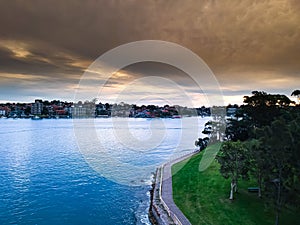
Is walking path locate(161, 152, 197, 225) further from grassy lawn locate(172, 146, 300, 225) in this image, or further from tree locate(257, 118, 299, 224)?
tree locate(257, 118, 299, 224)

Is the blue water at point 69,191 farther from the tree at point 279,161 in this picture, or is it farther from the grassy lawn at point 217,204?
the tree at point 279,161

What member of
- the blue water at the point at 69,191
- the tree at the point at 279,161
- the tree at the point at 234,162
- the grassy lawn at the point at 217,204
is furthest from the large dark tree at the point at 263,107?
the tree at the point at 279,161

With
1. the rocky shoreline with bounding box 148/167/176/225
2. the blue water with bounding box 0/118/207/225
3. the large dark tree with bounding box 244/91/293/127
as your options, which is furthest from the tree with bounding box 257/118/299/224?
the large dark tree with bounding box 244/91/293/127

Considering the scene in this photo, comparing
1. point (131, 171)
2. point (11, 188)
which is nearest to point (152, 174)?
point (131, 171)

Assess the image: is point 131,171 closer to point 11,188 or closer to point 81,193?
point 81,193

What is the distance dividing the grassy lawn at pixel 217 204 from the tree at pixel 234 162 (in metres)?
1.36

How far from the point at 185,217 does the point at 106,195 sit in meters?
11.5

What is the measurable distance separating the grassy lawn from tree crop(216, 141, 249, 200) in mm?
1359

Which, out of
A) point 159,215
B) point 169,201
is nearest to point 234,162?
point 169,201

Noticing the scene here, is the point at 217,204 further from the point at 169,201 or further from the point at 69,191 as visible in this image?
the point at 69,191

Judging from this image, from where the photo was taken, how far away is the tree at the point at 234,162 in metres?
22.0

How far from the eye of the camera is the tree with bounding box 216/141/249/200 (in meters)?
22.0

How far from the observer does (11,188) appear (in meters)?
29.4

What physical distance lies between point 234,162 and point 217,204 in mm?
3836
